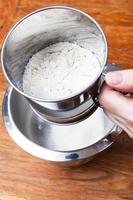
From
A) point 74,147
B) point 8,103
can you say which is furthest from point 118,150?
point 8,103

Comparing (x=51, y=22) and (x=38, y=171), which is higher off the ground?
(x=51, y=22)

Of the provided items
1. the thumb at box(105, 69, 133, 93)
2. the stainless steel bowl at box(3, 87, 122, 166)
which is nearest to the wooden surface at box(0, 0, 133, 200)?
the stainless steel bowl at box(3, 87, 122, 166)

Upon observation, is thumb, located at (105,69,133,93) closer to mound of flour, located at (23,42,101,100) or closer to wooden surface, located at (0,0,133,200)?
mound of flour, located at (23,42,101,100)

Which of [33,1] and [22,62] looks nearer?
[22,62]

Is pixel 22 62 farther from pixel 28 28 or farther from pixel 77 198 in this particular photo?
pixel 77 198

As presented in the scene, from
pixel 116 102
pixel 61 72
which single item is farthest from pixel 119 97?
pixel 61 72

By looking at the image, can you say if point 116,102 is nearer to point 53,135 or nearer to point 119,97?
point 119,97

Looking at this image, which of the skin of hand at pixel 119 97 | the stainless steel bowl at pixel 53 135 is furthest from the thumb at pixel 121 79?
the stainless steel bowl at pixel 53 135
